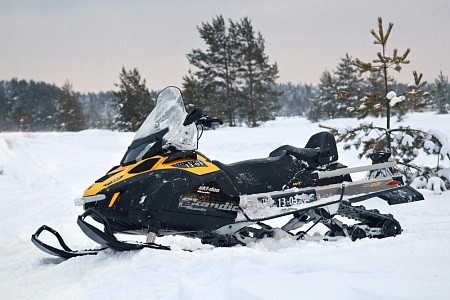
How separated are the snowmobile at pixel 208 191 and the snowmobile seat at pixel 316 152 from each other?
0.01 m

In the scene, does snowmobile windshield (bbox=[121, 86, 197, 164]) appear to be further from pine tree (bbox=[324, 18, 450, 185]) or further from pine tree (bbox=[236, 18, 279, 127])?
pine tree (bbox=[236, 18, 279, 127])

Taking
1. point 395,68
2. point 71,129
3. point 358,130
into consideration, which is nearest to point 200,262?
point 358,130

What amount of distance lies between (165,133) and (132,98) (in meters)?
30.5

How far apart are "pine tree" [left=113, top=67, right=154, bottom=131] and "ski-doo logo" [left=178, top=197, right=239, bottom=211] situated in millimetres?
30170

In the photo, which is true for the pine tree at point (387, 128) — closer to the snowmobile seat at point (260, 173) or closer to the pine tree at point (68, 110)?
the snowmobile seat at point (260, 173)

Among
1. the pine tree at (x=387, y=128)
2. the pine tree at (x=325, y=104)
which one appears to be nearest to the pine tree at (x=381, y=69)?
the pine tree at (x=387, y=128)

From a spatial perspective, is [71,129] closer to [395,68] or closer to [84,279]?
[395,68]

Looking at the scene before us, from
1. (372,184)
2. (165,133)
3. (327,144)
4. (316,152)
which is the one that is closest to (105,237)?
(165,133)

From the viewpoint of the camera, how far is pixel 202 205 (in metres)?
3.81

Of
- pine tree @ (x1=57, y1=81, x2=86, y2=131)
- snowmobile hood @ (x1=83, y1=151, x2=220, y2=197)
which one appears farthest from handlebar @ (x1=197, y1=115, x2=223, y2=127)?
pine tree @ (x1=57, y1=81, x2=86, y2=131)

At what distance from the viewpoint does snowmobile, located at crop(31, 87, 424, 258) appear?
3600 mm

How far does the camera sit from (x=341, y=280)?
2.13 m

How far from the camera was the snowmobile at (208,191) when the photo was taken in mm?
3600

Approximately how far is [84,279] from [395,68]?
7.22 meters
